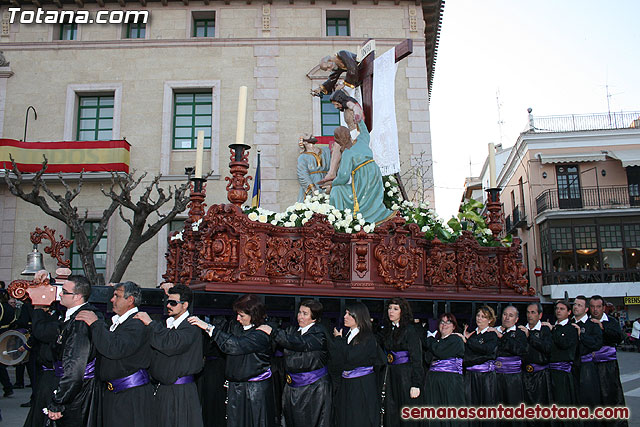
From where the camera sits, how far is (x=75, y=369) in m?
4.17

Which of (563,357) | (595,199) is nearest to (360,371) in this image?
(563,357)

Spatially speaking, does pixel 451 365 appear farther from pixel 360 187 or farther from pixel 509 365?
pixel 360 187

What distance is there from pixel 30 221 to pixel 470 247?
16116 mm

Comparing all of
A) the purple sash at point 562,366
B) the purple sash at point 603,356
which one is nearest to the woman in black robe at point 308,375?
the purple sash at point 562,366

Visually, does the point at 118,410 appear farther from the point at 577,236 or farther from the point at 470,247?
the point at 577,236

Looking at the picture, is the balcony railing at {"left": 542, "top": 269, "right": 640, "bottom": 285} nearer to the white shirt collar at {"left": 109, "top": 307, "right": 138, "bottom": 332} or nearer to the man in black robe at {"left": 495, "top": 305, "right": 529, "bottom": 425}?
the man in black robe at {"left": 495, "top": 305, "right": 529, "bottom": 425}

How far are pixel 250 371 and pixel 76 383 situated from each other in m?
1.47

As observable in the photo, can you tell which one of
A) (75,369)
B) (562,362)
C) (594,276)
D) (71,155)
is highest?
(71,155)

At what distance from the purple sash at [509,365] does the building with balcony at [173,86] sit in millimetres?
11165

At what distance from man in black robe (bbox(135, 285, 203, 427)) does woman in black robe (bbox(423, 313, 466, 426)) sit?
251 centimetres

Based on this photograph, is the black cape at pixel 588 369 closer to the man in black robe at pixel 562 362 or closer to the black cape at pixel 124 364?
the man in black robe at pixel 562 362

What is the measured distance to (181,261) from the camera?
284 inches

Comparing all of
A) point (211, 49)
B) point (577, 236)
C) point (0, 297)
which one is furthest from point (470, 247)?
point (577, 236)

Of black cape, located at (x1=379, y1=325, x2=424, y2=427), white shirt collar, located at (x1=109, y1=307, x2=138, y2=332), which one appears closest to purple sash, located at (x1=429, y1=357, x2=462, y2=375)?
black cape, located at (x1=379, y1=325, x2=424, y2=427)
